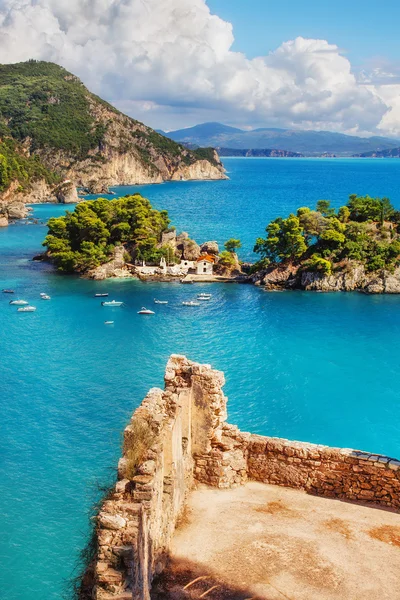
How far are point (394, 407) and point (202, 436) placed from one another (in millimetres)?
23461

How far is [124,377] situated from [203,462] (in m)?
23.3

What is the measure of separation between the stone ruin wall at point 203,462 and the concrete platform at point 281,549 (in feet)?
1.09

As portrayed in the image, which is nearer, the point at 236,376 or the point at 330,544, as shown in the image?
the point at 330,544

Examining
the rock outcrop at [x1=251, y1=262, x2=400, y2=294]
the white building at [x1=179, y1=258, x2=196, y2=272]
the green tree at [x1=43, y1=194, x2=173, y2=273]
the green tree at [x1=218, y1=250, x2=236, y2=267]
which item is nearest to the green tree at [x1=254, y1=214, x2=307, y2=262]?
the rock outcrop at [x1=251, y1=262, x2=400, y2=294]

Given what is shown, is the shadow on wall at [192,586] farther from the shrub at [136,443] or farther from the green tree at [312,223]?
the green tree at [312,223]

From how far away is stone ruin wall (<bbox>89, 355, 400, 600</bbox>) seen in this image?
9.34m

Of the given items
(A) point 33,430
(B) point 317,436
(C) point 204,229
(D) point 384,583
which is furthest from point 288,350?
(C) point 204,229

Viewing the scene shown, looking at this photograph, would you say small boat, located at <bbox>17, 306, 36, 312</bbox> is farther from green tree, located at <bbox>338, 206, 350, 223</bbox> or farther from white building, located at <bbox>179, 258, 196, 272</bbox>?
green tree, located at <bbox>338, 206, 350, 223</bbox>

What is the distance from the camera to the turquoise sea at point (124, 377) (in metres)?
21.8

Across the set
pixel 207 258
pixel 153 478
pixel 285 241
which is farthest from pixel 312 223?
pixel 153 478

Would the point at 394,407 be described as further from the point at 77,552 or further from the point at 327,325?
the point at 77,552

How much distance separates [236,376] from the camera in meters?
36.7

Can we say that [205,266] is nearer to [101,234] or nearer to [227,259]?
[227,259]

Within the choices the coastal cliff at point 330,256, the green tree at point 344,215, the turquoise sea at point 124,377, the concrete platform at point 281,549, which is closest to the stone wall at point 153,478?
the concrete platform at point 281,549
